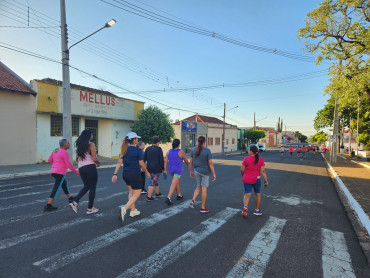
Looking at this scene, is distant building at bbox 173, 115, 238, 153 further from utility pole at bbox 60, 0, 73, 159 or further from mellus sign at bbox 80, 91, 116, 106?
utility pole at bbox 60, 0, 73, 159

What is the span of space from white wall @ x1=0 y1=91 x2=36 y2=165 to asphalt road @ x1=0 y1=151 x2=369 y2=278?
34.0 feet

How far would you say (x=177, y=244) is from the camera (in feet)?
11.9

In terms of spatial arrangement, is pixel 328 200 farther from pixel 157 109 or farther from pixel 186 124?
pixel 186 124

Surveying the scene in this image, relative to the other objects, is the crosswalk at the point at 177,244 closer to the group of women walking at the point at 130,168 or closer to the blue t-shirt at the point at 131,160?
the group of women walking at the point at 130,168

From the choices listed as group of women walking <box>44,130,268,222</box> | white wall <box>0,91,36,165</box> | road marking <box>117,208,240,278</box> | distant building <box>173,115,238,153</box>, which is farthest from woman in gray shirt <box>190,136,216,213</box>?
distant building <box>173,115,238,153</box>

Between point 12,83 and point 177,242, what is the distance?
17.0 metres

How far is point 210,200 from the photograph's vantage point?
256 inches

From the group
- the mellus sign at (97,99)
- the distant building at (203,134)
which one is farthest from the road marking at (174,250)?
the distant building at (203,134)

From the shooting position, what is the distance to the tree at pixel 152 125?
2164cm

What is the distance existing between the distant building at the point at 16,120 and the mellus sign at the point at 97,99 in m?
3.88

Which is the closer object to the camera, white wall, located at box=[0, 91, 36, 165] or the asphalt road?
the asphalt road

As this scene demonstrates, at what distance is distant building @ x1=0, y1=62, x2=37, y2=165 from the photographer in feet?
45.5

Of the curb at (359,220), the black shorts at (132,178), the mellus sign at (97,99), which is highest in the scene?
the mellus sign at (97,99)

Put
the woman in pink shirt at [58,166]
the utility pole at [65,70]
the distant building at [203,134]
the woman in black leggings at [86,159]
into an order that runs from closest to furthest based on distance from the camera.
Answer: the woman in black leggings at [86,159]
the woman in pink shirt at [58,166]
the utility pole at [65,70]
the distant building at [203,134]
